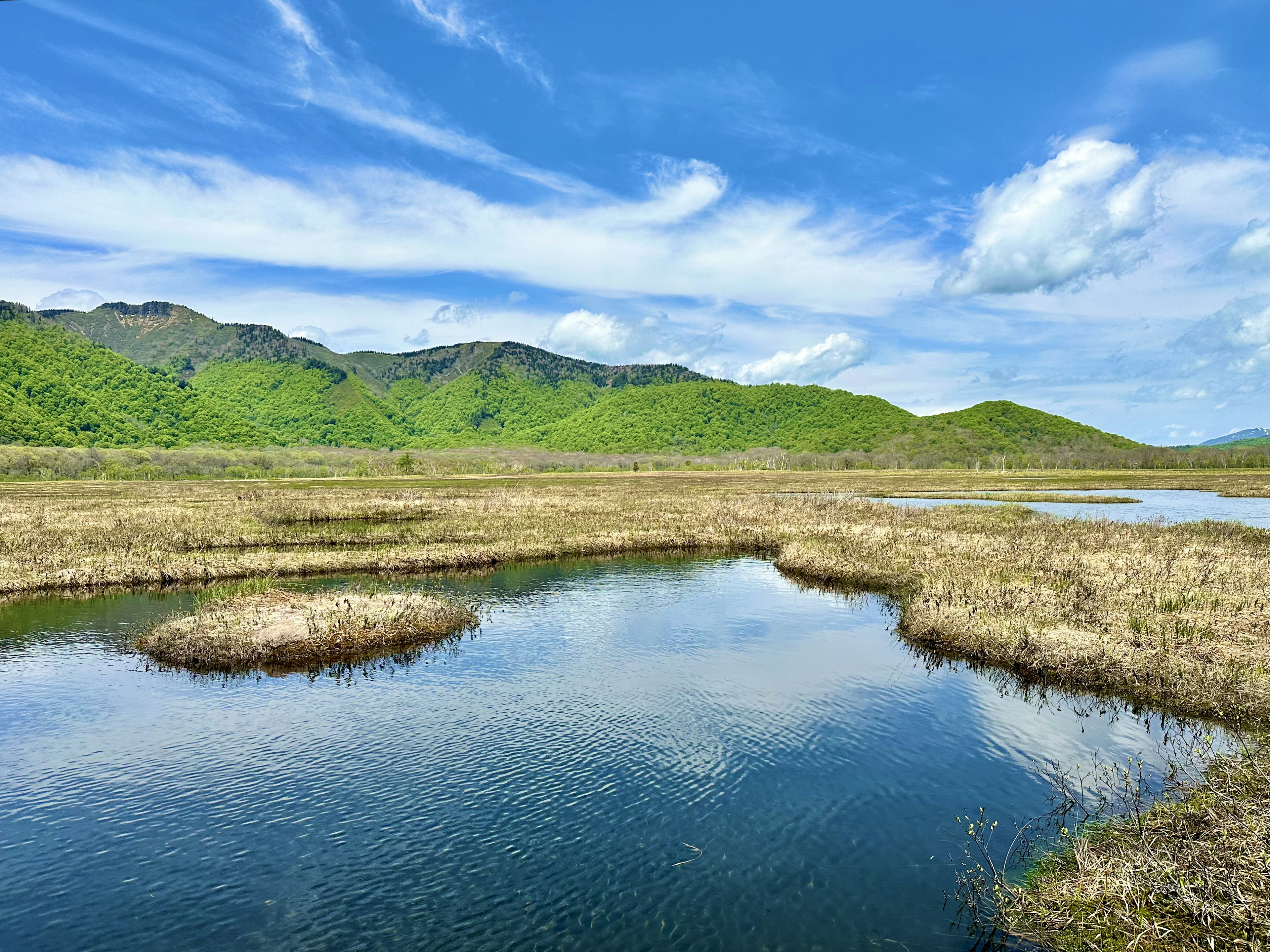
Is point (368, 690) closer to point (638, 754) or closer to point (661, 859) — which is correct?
point (638, 754)

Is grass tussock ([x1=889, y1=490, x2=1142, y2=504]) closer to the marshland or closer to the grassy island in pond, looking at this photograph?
the grassy island in pond

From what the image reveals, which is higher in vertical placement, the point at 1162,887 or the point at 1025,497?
the point at 1025,497

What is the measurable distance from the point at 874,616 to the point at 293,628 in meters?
21.6

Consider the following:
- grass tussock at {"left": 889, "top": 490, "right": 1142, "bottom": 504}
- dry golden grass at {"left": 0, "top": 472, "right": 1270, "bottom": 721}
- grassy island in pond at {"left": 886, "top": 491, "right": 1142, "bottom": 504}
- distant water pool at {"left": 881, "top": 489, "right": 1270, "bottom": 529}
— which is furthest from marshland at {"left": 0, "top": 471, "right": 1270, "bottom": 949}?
grass tussock at {"left": 889, "top": 490, "right": 1142, "bottom": 504}

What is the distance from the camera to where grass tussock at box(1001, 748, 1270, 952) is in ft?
24.8

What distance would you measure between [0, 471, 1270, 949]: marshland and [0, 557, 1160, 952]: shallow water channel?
0.18 m

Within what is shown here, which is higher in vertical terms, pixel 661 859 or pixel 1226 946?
pixel 1226 946

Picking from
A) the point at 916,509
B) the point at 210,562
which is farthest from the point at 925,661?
the point at 916,509

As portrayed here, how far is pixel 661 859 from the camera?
10547 millimetres

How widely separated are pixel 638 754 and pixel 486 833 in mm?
4111

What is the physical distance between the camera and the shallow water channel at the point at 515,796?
30.0 feet

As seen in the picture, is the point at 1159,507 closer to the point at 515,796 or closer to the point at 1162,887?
the point at 1162,887

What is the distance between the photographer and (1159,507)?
68312 millimetres

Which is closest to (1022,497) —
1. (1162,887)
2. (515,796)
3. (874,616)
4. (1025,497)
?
(1025,497)
